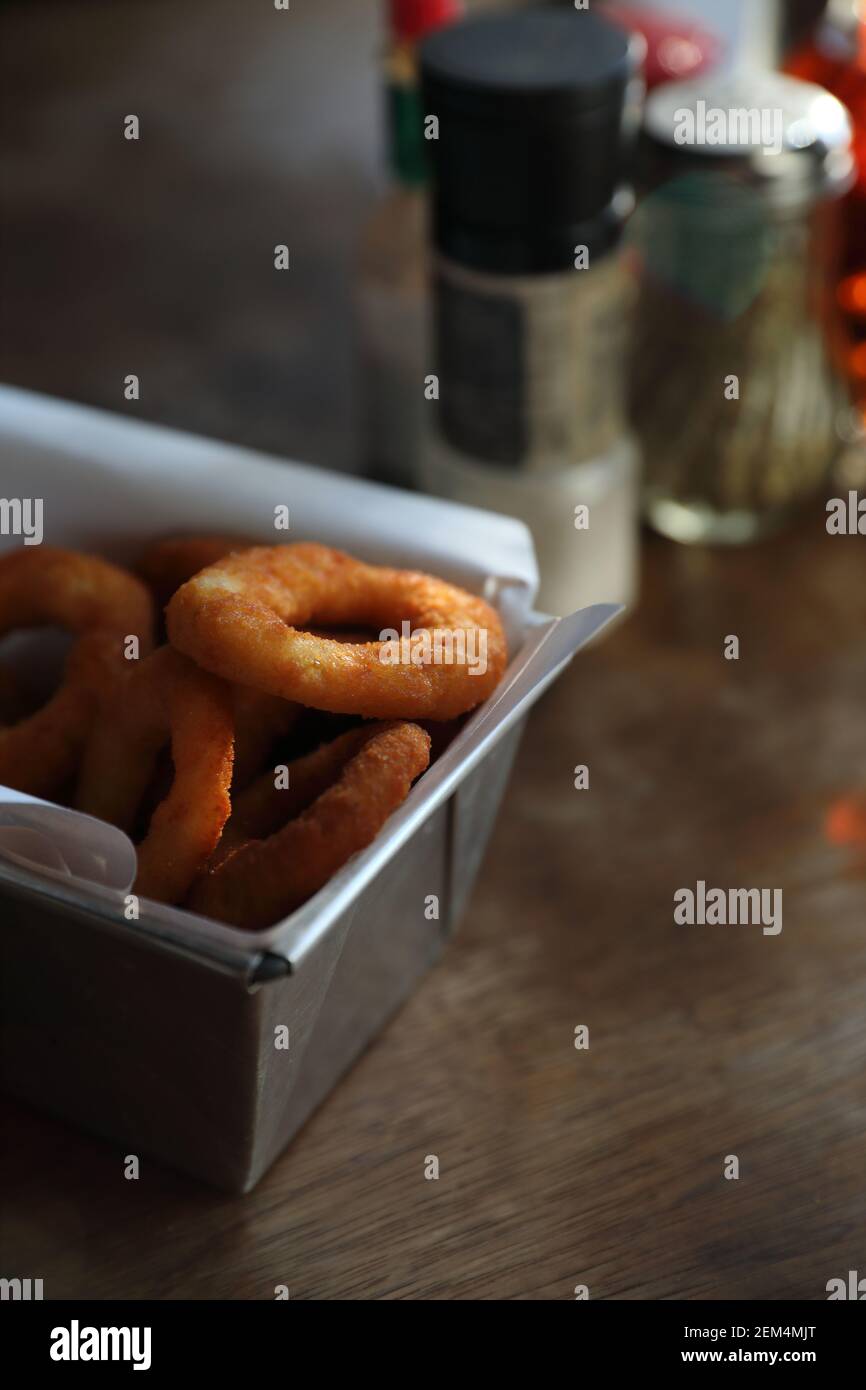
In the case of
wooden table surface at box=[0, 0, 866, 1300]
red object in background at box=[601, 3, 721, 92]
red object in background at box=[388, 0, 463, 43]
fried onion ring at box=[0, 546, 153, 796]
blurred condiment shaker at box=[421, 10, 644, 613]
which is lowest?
wooden table surface at box=[0, 0, 866, 1300]

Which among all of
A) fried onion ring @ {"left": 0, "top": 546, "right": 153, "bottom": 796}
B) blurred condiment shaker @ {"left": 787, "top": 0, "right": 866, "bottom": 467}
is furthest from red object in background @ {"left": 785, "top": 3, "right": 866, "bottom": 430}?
fried onion ring @ {"left": 0, "top": 546, "right": 153, "bottom": 796}

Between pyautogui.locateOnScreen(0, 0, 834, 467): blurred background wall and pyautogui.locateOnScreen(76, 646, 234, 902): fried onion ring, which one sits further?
pyautogui.locateOnScreen(0, 0, 834, 467): blurred background wall

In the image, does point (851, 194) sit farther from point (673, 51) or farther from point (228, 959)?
point (228, 959)

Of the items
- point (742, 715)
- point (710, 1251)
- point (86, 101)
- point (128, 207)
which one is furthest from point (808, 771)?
point (86, 101)

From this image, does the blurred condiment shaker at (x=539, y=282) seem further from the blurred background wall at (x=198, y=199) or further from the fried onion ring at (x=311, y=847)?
the fried onion ring at (x=311, y=847)

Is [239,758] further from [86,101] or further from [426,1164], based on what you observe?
[86,101]

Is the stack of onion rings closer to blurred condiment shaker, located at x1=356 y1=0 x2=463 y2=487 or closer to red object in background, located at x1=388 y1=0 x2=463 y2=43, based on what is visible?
blurred condiment shaker, located at x1=356 y1=0 x2=463 y2=487

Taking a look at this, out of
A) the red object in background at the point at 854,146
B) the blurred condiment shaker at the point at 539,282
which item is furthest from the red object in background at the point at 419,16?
the red object in background at the point at 854,146
